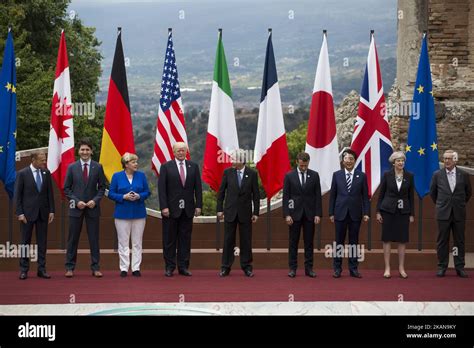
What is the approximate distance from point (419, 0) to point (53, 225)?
844 cm

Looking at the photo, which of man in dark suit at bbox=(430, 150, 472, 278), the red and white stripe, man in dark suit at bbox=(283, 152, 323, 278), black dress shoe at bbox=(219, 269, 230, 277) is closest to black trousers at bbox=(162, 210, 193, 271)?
black dress shoe at bbox=(219, 269, 230, 277)

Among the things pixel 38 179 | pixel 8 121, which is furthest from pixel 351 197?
pixel 8 121

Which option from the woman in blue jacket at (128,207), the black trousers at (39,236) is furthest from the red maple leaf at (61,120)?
the black trousers at (39,236)

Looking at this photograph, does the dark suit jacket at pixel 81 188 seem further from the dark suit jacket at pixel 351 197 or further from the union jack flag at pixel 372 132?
the union jack flag at pixel 372 132

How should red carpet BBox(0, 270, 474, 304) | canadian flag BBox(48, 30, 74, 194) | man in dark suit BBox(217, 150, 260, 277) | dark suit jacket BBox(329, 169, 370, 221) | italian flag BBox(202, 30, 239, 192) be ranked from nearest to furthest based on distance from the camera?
red carpet BBox(0, 270, 474, 304), dark suit jacket BBox(329, 169, 370, 221), man in dark suit BBox(217, 150, 260, 277), canadian flag BBox(48, 30, 74, 194), italian flag BBox(202, 30, 239, 192)

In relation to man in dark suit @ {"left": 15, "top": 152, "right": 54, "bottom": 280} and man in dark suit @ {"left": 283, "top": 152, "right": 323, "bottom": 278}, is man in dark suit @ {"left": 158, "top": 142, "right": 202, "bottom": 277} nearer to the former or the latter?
man in dark suit @ {"left": 283, "top": 152, "right": 323, "bottom": 278}

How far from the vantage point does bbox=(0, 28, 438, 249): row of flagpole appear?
15656 millimetres

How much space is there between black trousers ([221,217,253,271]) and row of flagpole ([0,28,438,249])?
1.57 m

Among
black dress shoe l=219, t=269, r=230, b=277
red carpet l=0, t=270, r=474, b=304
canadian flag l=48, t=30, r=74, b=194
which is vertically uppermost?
canadian flag l=48, t=30, r=74, b=194

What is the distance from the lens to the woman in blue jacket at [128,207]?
14023 mm

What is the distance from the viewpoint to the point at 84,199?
14039 mm

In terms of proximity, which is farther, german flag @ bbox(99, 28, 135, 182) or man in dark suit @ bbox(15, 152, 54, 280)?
german flag @ bbox(99, 28, 135, 182)

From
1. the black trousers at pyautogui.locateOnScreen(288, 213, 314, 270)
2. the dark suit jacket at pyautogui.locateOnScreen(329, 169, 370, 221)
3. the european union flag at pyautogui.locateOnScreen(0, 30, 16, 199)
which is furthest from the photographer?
the european union flag at pyautogui.locateOnScreen(0, 30, 16, 199)

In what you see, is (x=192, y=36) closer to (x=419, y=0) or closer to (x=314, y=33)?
(x=314, y=33)
